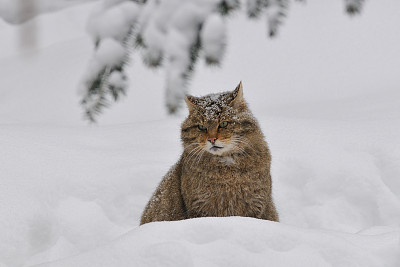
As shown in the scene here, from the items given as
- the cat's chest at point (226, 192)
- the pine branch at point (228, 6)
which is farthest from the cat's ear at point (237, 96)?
the pine branch at point (228, 6)

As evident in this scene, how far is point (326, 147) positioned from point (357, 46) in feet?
13.1

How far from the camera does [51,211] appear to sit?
346 cm

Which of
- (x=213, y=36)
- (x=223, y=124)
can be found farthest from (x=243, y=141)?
(x=213, y=36)

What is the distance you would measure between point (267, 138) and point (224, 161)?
1.87m

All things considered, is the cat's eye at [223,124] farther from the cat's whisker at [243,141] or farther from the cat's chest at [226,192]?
the cat's chest at [226,192]

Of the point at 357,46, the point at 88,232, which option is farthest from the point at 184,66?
the point at 357,46

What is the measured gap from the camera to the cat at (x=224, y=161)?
2676 mm

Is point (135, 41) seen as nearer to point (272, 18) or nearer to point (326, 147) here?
point (272, 18)

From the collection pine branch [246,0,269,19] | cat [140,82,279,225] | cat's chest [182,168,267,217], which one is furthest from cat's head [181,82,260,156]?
pine branch [246,0,269,19]

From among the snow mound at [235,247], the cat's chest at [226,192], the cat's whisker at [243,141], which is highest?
the cat's whisker at [243,141]

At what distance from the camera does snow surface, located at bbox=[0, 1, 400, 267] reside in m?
2.15

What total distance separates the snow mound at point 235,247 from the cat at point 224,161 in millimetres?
443

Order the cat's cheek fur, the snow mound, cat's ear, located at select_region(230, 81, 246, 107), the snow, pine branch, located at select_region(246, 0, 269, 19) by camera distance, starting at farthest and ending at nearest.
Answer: cat's ear, located at select_region(230, 81, 246, 107) < the cat's cheek fur < the snow mound < pine branch, located at select_region(246, 0, 269, 19) < the snow

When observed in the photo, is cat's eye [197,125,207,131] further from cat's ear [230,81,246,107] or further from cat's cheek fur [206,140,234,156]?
cat's ear [230,81,246,107]
